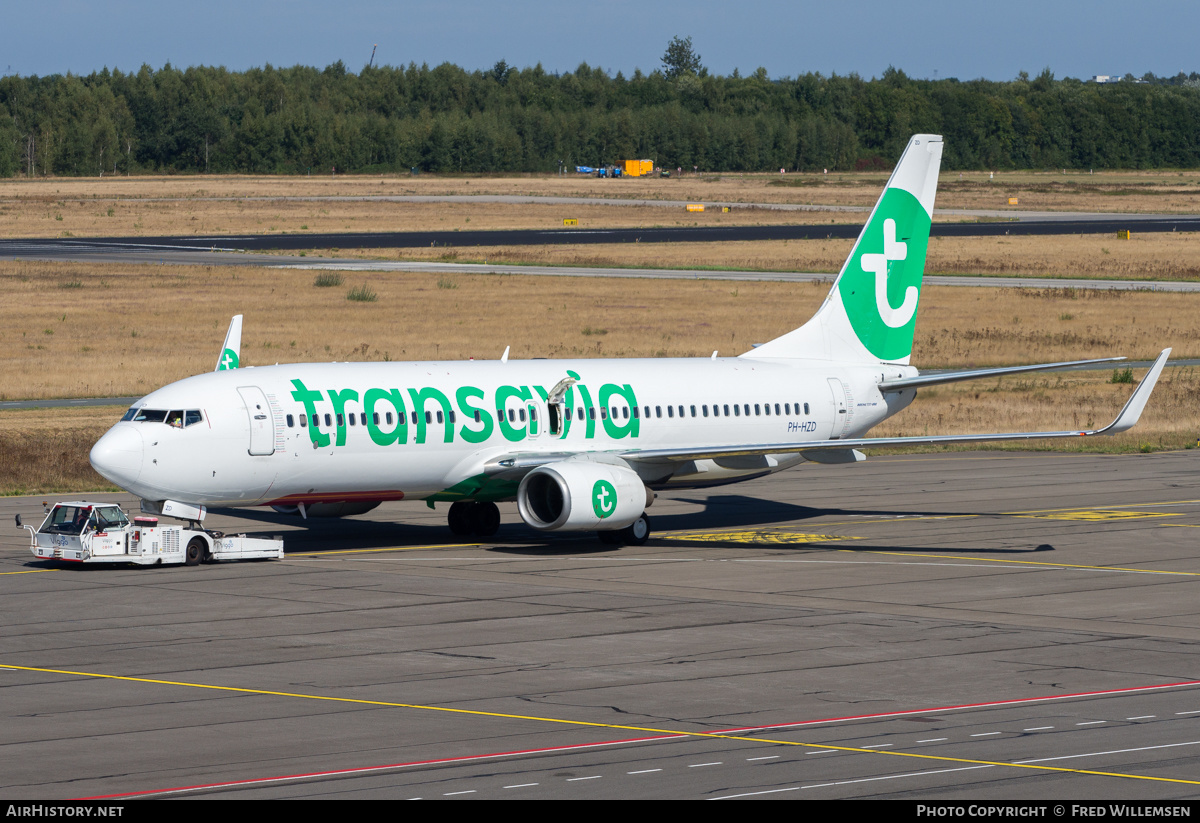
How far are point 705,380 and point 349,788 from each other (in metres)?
26.5

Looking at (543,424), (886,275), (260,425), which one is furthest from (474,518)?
(886,275)

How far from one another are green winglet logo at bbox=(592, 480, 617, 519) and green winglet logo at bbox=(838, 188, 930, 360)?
1222 centimetres

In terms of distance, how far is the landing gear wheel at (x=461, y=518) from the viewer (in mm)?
43156

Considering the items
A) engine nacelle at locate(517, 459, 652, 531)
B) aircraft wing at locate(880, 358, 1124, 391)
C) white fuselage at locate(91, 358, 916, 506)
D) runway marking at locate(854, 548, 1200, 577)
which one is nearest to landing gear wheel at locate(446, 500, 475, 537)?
white fuselage at locate(91, 358, 916, 506)

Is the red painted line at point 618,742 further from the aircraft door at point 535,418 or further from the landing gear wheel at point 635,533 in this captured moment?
the aircraft door at point 535,418

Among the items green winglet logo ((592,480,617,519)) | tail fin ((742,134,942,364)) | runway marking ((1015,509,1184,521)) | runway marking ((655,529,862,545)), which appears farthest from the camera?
tail fin ((742,134,942,364))

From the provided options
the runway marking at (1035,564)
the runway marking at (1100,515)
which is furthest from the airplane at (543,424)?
the runway marking at (1100,515)

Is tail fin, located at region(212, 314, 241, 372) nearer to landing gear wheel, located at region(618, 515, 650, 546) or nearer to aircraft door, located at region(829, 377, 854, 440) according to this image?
landing gear wheel, located at region(618, 515, 650, 546)

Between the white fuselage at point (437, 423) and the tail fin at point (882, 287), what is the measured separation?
103 cm

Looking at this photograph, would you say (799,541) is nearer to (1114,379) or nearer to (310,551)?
(310,551)

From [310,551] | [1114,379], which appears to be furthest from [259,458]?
[1114,379]

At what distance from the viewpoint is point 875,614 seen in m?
31.7

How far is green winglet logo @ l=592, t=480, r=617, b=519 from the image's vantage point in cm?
3872

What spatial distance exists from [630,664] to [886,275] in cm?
2423
